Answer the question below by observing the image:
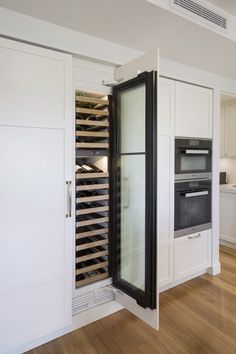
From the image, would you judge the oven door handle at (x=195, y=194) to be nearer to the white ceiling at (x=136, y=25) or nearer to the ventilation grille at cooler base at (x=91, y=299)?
the ventilation grille at cooler base at (x=91, y=299)

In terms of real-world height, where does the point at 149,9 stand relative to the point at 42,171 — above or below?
above

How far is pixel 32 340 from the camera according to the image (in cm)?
180

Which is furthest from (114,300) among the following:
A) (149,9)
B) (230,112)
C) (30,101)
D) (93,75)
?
(230,112)

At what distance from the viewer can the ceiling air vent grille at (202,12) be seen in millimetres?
1767

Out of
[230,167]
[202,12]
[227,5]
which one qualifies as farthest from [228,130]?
[202,12]

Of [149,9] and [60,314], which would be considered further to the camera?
[60,314]

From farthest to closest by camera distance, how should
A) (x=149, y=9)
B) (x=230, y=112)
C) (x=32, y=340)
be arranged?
(x=230, y=112) → (x=32, y=340) → (x=149, y=9)

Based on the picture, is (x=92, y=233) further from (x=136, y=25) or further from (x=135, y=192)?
(x=136, y=25)

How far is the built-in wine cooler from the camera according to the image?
2090mm

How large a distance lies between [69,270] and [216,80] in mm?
2686

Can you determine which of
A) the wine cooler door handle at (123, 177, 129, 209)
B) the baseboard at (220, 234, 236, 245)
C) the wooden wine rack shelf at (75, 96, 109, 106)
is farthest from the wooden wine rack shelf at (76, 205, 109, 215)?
the baseboard at (220, 234, 236, 245)

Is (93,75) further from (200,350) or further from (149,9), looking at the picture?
(200,350)

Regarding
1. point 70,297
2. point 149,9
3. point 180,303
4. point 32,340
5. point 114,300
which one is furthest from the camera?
point 180,303

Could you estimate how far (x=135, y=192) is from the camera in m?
2.15
